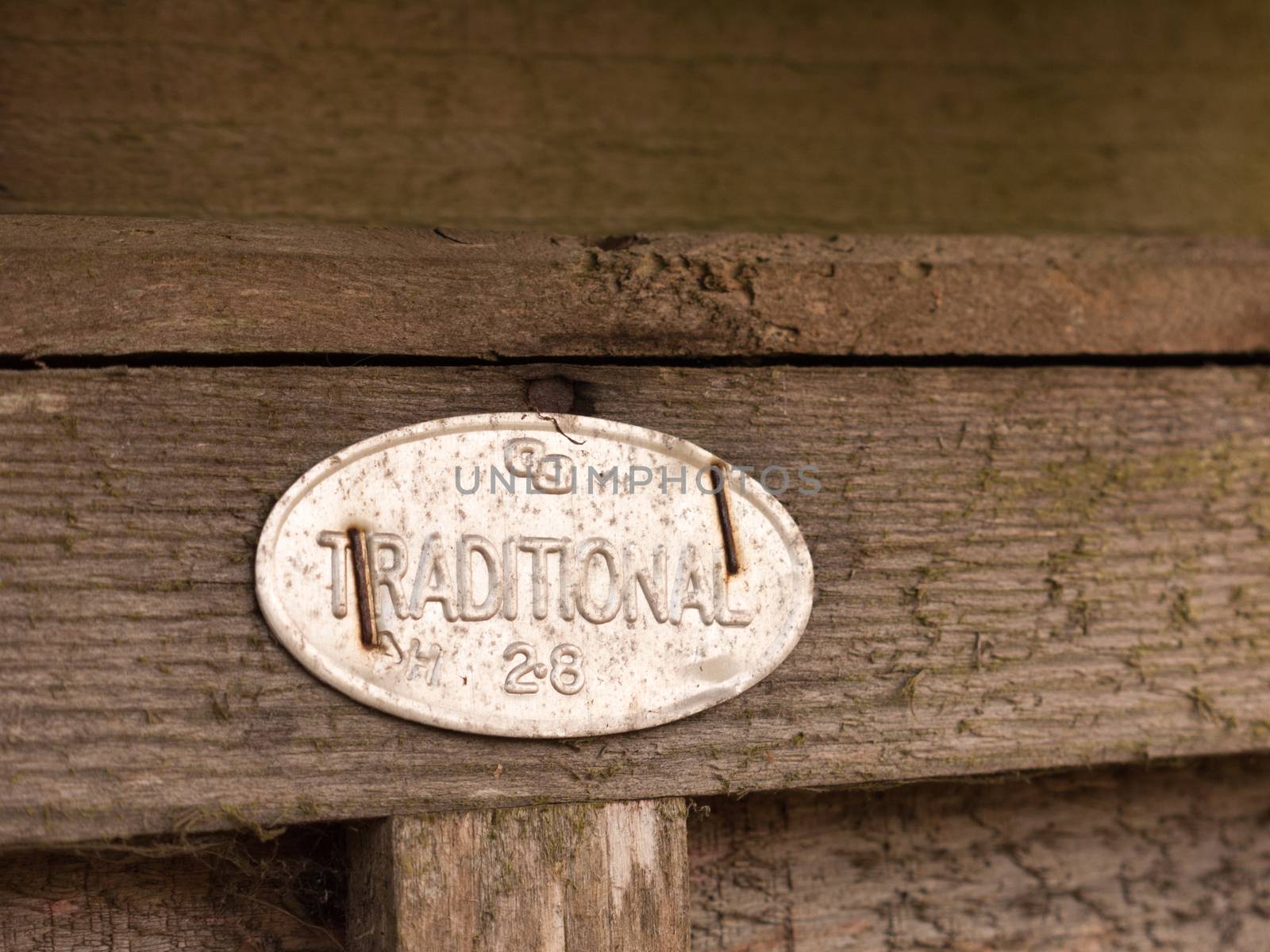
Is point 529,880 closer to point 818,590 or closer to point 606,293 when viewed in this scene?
point 818,590

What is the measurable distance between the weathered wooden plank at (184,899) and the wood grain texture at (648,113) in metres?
0.66

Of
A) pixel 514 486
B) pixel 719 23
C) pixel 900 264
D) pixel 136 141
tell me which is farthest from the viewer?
pixel 719 23

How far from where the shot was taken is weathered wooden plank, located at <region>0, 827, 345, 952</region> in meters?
0.85

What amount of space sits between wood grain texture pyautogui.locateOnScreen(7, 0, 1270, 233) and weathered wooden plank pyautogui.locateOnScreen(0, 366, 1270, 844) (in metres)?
0.35

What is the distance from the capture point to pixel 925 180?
48.4 inches

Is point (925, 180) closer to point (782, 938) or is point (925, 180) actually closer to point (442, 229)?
point (442, 229)

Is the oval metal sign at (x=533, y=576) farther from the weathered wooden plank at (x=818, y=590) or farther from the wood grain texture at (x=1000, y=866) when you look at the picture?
the wood grain texture at (x=1000, y=866)

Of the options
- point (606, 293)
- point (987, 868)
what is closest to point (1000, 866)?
point (987, 868)

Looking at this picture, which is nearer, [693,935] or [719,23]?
[693,935]

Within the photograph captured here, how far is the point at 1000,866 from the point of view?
3.47ft

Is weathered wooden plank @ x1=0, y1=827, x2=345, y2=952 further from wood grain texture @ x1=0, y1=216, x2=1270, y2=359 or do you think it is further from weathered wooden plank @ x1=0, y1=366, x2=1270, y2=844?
wood grain texture @ x1=0, y1=216, x2=1270, y2=359

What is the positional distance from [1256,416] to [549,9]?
0.91 metres

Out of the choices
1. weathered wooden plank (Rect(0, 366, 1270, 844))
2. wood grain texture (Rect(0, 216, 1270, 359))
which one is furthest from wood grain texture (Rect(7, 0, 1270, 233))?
weathered wooden plank (Rect(0, 366, 1270, 844))

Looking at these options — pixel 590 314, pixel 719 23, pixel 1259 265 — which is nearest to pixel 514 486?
pixel 590 314
